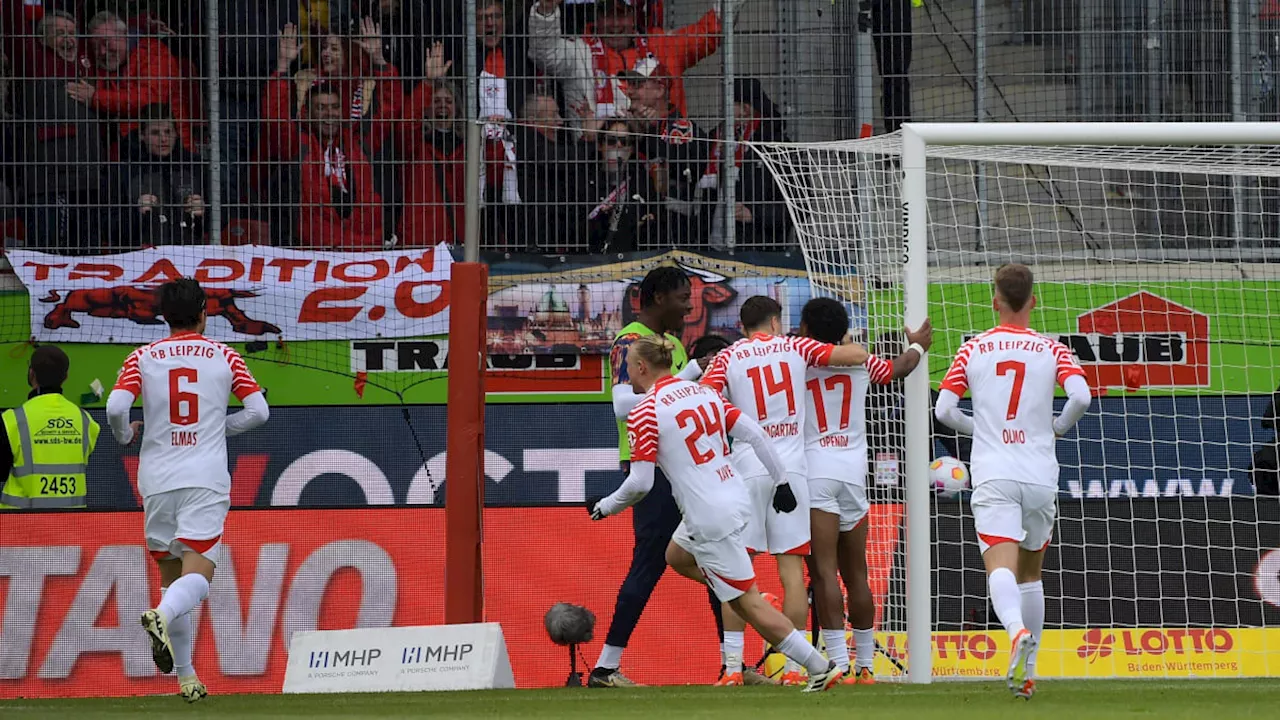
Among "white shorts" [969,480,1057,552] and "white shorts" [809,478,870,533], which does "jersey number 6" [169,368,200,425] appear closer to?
"white shorts" [809,478,870,533]

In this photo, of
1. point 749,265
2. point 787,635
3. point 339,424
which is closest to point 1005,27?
point 749,265

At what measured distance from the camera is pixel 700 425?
724 cm

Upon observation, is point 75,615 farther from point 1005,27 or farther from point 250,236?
point 1005,27

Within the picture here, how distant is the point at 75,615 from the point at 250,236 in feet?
9.19

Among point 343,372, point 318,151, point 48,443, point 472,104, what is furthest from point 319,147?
point 48,443

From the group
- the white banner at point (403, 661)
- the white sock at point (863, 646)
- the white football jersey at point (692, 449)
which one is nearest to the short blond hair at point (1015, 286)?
the white football jersey at point (692, 449)

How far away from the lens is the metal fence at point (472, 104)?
11.3 meters

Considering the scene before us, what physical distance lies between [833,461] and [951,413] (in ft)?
3.04

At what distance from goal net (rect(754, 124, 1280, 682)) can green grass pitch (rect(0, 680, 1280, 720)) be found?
1.15 meters

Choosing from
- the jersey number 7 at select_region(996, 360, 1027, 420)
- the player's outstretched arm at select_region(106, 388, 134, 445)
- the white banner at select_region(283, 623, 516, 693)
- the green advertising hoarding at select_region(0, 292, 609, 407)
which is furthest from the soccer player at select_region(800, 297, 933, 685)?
the green advertising hoarding at select_region(0, 292, 609, 407)

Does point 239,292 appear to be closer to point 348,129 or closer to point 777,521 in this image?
point 348,129

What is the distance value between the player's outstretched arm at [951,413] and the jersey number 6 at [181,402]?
3.28m

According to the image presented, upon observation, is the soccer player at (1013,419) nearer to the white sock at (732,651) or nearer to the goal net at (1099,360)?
the goal net at (1099,360)

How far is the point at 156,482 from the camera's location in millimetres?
7629
